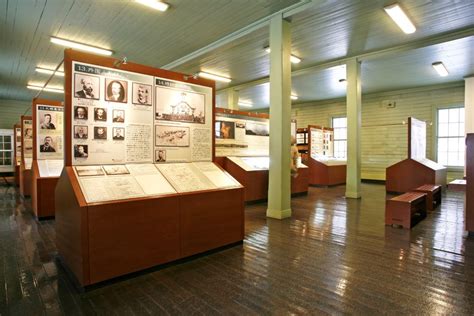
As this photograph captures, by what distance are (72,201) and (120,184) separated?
0.48 m

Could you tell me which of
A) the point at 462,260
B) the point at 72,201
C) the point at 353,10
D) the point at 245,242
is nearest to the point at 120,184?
the point at 72,201

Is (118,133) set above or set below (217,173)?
above

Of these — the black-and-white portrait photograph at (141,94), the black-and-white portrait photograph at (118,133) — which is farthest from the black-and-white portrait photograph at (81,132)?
the black-and-white portrait photograph at (141,94)

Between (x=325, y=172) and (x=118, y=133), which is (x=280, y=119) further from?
(x=325, y=172)

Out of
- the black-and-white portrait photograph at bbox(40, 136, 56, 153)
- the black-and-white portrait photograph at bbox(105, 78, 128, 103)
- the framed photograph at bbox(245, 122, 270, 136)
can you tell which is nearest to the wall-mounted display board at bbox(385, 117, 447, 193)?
the framed photograph at bbox(245, 122, 270, 136)

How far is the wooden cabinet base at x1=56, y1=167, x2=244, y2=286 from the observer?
2645mm

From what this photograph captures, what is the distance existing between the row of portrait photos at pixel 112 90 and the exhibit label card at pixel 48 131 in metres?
4.08

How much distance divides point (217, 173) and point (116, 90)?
1750 millimetres

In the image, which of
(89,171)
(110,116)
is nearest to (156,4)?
(110,116)

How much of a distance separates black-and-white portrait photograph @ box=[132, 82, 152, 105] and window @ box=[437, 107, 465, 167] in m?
12.2

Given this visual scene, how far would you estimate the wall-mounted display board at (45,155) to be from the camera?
220 inches

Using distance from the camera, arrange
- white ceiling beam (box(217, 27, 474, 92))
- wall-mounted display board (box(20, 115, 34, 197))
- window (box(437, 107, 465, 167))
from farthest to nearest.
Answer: window (box(437, 107, 465, 167)), wall-mounted display board (box(20, 115, 34, 197)), white ceiling beam (box(217, 27, 474, 92))

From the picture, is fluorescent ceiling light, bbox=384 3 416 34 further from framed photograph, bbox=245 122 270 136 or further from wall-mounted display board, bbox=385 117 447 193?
framed photograph, bbox=245 122 270 136

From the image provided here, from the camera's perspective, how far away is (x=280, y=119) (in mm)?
5484
